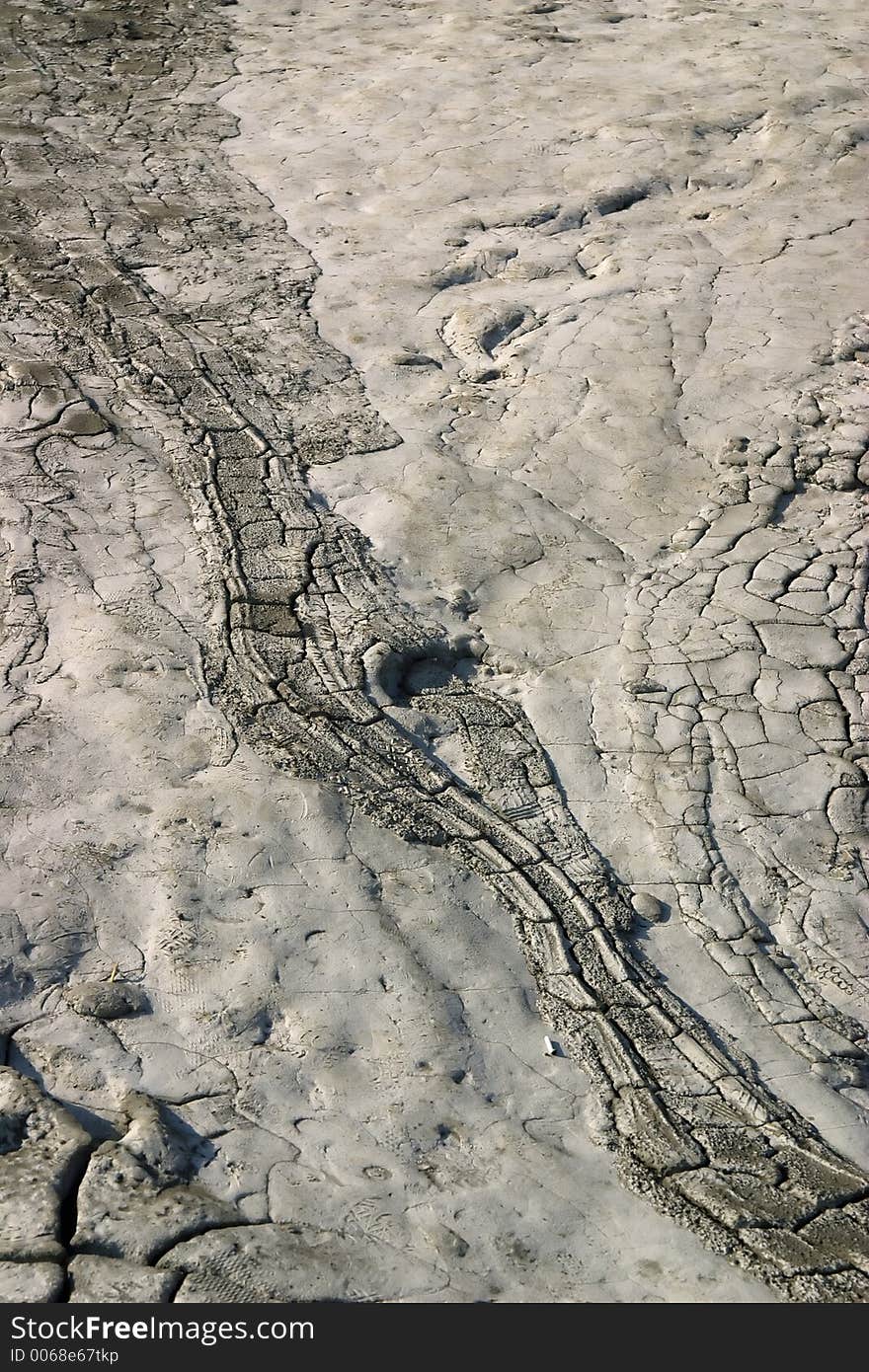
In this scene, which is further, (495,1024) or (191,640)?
(191,640)

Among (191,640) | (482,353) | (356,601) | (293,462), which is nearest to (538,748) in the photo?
(356,601)

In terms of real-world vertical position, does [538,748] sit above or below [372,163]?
below

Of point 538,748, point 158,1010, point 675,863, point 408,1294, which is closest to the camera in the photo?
point 408,1294

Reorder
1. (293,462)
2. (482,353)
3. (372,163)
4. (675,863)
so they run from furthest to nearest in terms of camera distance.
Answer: (372,163) → (482,353) → (293,462) → (675,863)

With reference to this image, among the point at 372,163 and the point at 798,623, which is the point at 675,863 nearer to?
the point at 798,623

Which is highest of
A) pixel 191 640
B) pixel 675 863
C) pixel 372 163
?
pixel 372 163

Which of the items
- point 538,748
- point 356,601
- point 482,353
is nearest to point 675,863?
point 538,748
